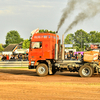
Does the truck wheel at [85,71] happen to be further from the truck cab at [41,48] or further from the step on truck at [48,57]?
the truck cab at [41,48]

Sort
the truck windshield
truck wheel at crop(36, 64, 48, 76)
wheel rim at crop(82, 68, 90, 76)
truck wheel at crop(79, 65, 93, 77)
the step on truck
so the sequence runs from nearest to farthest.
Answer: truck wheel at crop(79, 65, 93, 77), wheel rim at crop(82, 68, 90, 76), the step on truck, truck wheel at crop(36, 64, 48, 76), the truck windshield

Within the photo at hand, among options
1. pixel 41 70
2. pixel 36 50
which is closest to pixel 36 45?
pixel 36 50

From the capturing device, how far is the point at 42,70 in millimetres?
18578

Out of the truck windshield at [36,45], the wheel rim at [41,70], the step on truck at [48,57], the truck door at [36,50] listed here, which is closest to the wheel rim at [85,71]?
the step on truck at [48,57]

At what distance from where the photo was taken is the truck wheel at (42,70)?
1845cm

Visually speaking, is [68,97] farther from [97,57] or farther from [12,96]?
[97,57]

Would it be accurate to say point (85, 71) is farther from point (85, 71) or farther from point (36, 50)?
point (36, 50)

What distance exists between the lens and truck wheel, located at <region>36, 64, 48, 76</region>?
18.4 m

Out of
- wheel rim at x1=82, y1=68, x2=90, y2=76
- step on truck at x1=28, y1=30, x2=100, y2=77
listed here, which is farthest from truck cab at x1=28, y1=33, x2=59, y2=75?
wheel rim at x1=82, y1=68, x2=90, y2=76

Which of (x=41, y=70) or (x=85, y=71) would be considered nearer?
(x=85, y=71)

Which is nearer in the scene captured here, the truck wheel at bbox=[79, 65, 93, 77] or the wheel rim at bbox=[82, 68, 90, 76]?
the truck wheel at bbox=[79, 65, 93, 77]

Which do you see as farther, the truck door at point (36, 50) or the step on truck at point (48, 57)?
the truck door at point (36, 50)

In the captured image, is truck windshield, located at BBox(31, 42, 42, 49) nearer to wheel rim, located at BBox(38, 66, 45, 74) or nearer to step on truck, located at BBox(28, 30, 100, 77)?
step on truck, located at BBox(28, 30, 100, 77)

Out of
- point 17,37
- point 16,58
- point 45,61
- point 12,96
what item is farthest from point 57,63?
point 17,37
